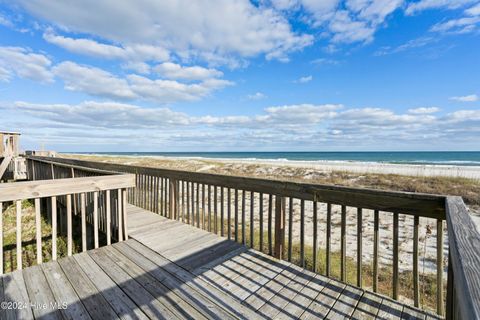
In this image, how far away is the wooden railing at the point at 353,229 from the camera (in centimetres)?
201

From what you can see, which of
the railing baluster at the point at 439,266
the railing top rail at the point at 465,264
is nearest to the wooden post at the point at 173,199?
the railing baluster at the point at 439,266

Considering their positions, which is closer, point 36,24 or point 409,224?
point 409,224

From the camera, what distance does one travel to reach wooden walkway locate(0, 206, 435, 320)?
2.05 m

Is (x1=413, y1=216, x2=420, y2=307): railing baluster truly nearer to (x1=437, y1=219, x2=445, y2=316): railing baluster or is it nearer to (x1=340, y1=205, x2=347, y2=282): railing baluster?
(x1=437, y1=219, x2=445, y2=316): railing baluster

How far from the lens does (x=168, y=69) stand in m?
26.2

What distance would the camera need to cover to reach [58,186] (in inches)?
114

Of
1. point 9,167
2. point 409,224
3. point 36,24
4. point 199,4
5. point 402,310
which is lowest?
point 409,224

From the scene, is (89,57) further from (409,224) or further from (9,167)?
(409,224)

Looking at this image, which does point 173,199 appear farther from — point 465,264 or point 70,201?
point 465,264

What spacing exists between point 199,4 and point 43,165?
765 cm

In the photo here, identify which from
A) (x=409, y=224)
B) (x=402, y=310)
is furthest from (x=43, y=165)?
(x=409, y=224)

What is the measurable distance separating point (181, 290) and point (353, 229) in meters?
5.37

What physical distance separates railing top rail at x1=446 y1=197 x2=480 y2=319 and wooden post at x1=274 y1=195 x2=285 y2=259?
1.77 metres

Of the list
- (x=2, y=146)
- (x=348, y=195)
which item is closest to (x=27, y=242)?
(x=348, y=195)
